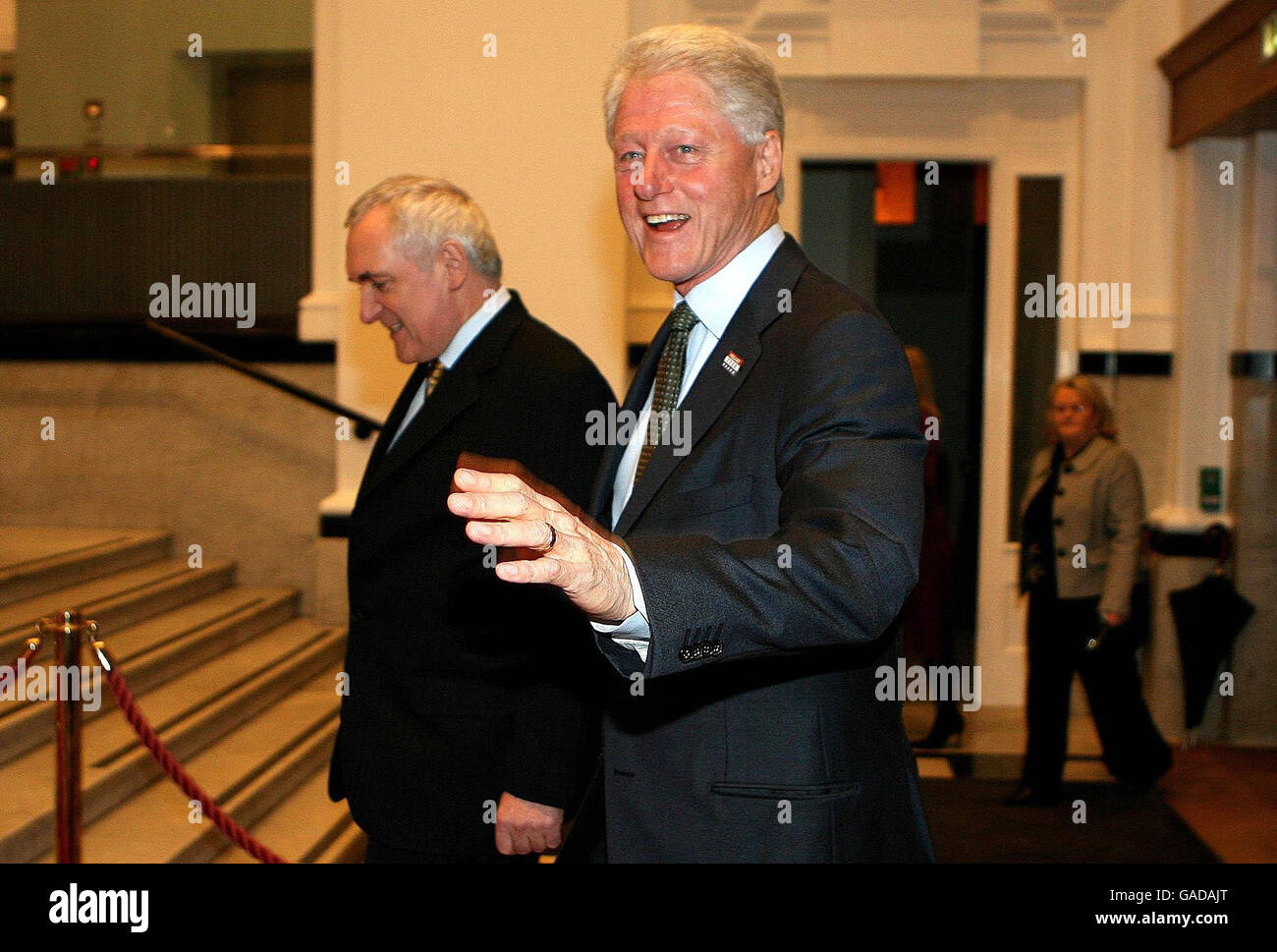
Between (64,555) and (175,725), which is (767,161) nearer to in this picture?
(175,725)

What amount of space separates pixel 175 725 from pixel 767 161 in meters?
3.56

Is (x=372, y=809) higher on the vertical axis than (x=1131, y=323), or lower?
lower

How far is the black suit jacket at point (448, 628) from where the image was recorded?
2.35 metres

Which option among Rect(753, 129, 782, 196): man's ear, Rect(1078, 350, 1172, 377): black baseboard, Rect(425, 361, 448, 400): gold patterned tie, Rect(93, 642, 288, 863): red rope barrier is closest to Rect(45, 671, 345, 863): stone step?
Rect(93, 642, 288, 863): red rope barrier

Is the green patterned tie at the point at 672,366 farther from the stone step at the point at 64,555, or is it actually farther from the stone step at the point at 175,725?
the stone step at the point at 64,555

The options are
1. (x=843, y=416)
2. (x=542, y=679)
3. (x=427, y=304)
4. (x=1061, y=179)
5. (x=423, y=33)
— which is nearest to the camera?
(x=843, y=416)

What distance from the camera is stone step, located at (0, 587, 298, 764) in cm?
402

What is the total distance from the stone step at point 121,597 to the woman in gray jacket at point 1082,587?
385 centimetres

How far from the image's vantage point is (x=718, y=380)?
5.24ft

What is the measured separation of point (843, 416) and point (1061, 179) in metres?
6.00

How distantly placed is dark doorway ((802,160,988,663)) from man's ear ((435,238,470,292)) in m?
4.66
